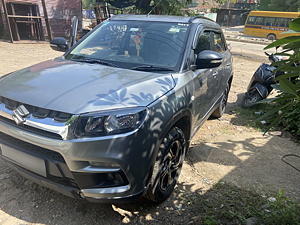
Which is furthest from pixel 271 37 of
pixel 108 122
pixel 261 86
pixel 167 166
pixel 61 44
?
pixel 108 122

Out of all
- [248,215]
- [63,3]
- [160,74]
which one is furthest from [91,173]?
[63,3]

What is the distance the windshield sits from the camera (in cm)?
278

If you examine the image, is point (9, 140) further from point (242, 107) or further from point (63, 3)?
point (63, 3)

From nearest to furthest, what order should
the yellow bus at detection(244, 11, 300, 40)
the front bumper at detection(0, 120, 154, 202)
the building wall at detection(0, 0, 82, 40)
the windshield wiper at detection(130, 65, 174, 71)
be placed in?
the front bumper at detection(0, 120, 154, 202)
the windshield wiper at detection(130, 65, 174, 71)
the building wall at detection(0, 0, 82, 40)
the yellow bus at detection(244, 11, 300, 40)

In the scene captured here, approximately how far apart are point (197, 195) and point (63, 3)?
56.3 ft

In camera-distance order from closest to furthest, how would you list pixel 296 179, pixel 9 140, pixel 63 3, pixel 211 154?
pixel 9 140 → pixel 296 179 → pixel 211 154 → pixel 63 3

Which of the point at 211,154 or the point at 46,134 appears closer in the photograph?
the point at 46,134

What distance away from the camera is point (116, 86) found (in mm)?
2113

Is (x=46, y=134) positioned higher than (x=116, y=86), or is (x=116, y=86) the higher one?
(x=116, y=86)

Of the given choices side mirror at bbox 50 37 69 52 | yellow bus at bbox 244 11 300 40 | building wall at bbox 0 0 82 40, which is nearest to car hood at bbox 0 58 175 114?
side mirror at bbox 50 37 69 52

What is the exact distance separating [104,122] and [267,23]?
26.4 m

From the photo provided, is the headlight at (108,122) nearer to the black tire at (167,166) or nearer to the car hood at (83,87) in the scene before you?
the car hood at (83,87)

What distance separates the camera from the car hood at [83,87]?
1849mm

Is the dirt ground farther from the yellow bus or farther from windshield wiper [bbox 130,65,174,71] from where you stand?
the yellow bus
